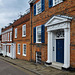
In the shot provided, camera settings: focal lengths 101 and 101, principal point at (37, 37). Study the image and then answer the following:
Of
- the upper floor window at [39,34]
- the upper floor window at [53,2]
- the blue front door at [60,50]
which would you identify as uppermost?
the upper floor window at [53,2]

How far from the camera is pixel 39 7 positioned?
11.3m

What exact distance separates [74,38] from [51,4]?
4068 millimetres

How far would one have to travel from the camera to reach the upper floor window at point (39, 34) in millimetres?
10331

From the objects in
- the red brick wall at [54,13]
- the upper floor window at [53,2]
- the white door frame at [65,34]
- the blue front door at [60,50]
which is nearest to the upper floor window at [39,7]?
the red brick wall at [54,13]

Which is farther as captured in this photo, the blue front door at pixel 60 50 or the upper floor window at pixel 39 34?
the upper floor window at pixel 39 34

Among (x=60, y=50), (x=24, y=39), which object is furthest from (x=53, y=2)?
(x=24, y=39)

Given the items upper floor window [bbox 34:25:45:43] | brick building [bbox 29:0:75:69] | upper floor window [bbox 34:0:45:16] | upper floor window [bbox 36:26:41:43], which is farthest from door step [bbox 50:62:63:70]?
upper floor window [bbox 34:0:45:16]

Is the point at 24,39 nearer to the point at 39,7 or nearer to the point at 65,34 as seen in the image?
the point at 39,7

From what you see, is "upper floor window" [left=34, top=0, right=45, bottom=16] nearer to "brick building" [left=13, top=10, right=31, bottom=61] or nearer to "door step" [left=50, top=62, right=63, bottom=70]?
"brick building" [left=13, top=10, right=31, bottom=61]

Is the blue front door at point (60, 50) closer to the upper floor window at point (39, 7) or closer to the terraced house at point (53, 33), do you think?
the terraced house at point (53, 33)

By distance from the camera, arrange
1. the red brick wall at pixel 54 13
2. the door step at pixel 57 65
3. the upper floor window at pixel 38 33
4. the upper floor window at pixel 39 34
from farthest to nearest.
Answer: the upper floor window at pixel 38 33 < the upper floor window at pixel 39 34 < the door step at pixel 57 65 < the red brick wall at pixel 54 13

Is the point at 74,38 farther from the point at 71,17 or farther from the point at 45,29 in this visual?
the point at 45,29

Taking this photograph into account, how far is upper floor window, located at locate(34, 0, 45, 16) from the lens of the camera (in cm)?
1049

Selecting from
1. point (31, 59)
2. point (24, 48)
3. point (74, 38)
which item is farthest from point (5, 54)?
point (74, 38)
